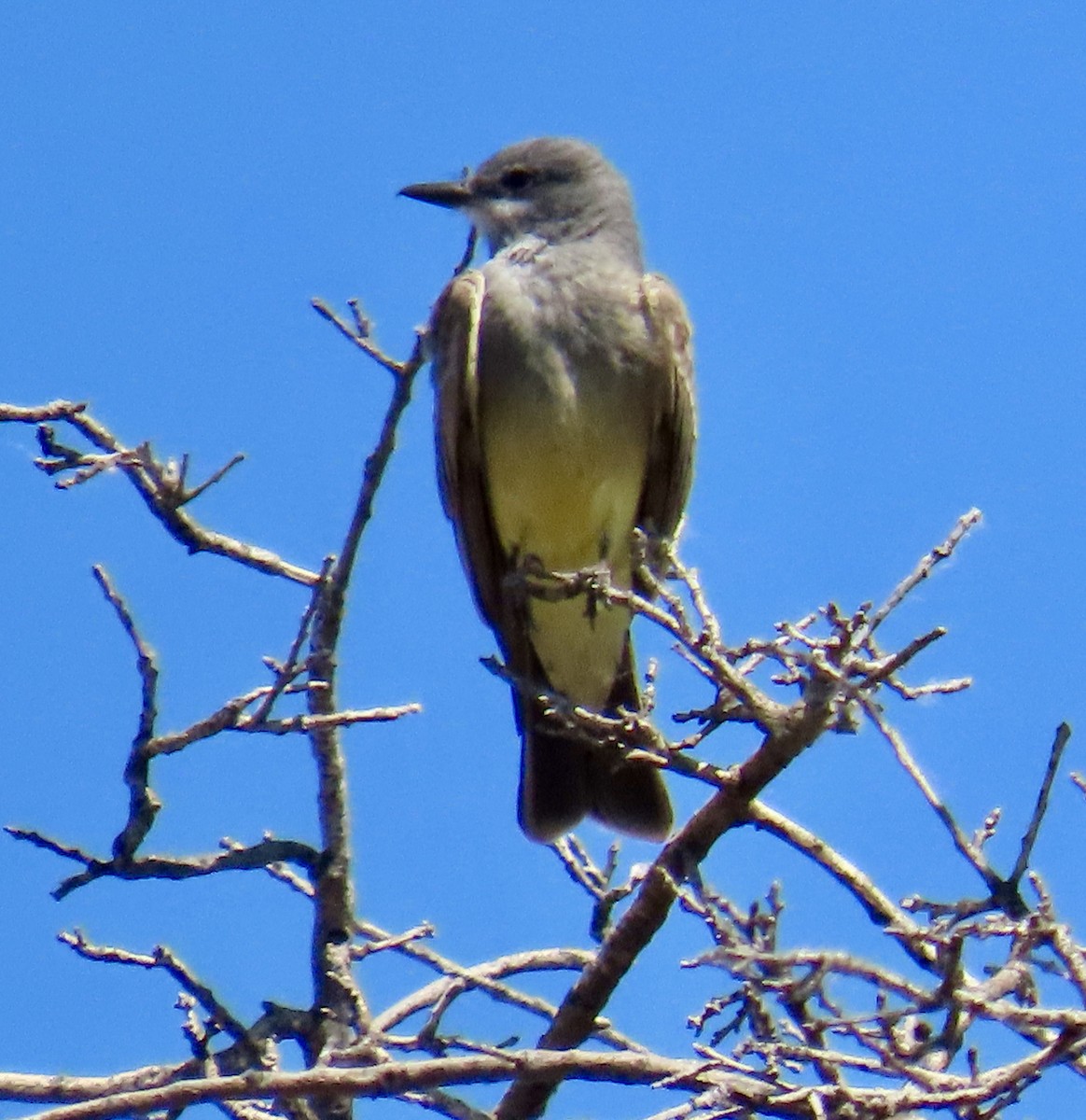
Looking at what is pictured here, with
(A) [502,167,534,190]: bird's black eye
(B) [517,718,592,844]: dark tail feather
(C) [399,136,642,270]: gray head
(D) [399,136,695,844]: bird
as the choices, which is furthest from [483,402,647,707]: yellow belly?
(A) [502,167,534,190]: bird's black eye

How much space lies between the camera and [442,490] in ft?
22.4

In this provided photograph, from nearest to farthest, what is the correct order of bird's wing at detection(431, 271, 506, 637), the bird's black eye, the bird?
the bird, bird's wing at detection(431, 271, 506, 637), the bird's black eye

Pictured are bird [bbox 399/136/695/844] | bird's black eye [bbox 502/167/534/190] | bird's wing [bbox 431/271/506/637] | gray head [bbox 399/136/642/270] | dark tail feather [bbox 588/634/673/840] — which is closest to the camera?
dark tail feather [bbox 588/634/673/840]

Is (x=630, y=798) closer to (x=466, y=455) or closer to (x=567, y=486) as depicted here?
(x=567, y=486)

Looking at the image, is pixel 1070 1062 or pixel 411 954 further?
pixel 411 954

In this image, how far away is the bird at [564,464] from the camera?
6.45m

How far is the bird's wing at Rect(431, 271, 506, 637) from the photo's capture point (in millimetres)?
6660

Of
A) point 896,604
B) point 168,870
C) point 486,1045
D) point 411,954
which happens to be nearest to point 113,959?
point 168,870

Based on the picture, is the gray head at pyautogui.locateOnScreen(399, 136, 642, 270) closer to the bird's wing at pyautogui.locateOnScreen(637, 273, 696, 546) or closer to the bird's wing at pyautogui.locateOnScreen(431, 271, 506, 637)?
the bird's wing at pyautogui.locateOnScreen(637, 273, 696, 546)

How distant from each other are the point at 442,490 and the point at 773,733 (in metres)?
3.15

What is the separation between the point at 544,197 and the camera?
766cm

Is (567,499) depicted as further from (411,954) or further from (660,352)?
(411,954)

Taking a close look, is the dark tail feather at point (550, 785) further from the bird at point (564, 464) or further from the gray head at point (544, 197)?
the gray head at point (544, 197)

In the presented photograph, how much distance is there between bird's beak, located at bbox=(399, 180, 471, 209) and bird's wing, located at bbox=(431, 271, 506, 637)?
3.00 ft
